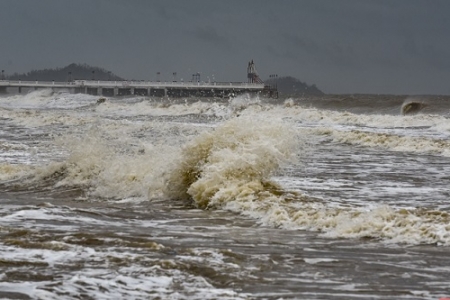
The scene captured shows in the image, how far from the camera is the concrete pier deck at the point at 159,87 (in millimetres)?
112750

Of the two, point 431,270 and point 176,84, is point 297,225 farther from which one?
point 176,84

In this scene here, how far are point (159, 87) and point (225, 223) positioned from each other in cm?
10690

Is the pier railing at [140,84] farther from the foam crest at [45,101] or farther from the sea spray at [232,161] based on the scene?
the sea spray at [232,161]

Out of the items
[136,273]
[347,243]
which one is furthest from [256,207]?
[136,273]

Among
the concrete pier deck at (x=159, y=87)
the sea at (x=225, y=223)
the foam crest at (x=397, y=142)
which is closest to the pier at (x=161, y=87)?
the concrete pier deck at (x=159, y=87)

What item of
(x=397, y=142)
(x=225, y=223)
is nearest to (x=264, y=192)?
(x=225, y=223)

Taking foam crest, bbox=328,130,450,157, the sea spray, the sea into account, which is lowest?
foam crest, bbox=328,130,450,157

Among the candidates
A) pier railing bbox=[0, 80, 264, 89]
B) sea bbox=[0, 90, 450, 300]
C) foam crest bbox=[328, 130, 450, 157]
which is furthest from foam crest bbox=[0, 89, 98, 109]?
sea bbox=[0, 90, 450, 300]

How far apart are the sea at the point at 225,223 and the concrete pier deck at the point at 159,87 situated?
91230 millimetres

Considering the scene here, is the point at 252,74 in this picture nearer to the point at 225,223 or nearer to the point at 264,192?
the point at 264,192

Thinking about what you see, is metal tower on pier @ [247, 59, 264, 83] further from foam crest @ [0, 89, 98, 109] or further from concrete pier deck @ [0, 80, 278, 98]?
foam crest @ [0, 89, 98, 109]

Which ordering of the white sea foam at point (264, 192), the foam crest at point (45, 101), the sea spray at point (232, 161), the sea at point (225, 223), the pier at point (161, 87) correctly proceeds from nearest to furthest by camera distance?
1. the sea at point (225, 223)
2. the white sea foam at point (264, 192)
3. the sea spray at point (232, 161)
4. the foam crest at point (45, 101)
5. the pier at point (161, 87)

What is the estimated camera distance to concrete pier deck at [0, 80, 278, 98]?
113m

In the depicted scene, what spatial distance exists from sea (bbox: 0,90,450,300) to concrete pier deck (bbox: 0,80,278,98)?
9123 cm
